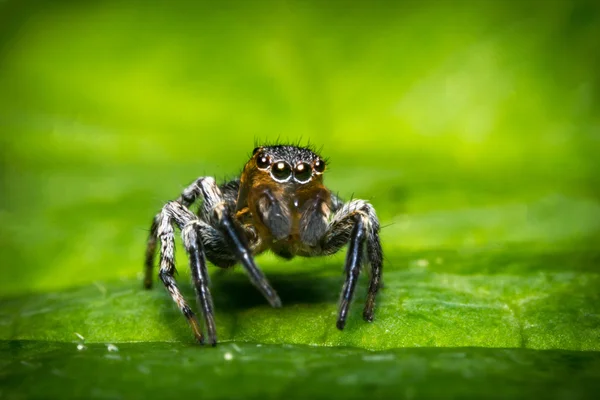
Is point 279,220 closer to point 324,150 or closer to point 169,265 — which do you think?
point 169,265

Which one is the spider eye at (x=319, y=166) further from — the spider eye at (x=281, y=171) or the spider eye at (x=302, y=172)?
the spider eye at (x=281, y=171)

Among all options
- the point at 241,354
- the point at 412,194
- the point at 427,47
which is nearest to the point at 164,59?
the point at 427,47

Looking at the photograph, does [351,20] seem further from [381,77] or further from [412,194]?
[412,194]

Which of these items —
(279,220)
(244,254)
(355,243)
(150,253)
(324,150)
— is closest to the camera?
(244,254)

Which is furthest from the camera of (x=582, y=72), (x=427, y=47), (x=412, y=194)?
(x=427, y=47)

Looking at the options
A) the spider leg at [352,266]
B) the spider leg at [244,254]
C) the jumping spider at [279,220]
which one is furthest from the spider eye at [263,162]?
the spider leg at [352,266]

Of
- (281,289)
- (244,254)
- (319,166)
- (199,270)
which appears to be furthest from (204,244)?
(319,166)
